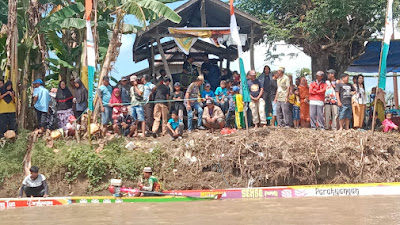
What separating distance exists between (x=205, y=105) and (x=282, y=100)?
209 cm

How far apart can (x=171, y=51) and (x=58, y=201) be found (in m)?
9.29

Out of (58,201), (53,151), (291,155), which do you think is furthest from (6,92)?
(291,155)

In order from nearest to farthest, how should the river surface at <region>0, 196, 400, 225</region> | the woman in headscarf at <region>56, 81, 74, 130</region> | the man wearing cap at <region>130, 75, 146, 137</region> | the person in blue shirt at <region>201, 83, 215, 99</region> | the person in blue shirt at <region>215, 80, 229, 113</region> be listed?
the river surface at <region>0, 196, 400, 225</region>
the man wearing cap at <region>130, 75, 146, 137</region>
the woman in headscarf at <region>56, 81, 74, 130</region>
the person in blue shirt at <region>215, 80, 229, 113</region>
the person in blue shirt at <region>201, 83, 215, 99</region>

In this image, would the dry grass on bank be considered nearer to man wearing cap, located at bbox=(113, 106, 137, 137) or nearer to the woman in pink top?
man wearing cap, located at bbox=(113, 106, 137, 137)

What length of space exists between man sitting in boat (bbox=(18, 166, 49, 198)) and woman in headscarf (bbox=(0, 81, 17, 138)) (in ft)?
7.90

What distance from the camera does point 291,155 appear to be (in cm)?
1246

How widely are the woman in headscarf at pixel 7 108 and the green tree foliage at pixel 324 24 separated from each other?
306 inches

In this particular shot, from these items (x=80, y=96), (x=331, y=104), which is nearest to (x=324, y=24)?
(x=331, y=104)

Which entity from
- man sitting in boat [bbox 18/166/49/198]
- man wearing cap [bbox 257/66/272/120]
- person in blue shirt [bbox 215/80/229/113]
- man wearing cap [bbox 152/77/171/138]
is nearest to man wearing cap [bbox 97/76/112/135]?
man wearing cap [bbox 152/77/171/138]

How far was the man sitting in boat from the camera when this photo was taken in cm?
1133

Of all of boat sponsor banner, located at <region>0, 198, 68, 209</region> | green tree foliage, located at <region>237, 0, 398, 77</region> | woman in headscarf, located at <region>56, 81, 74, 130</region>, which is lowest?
boat sponsor banner, located at <region>0, 198, 68, 209</region>

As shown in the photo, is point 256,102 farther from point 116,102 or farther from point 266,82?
point 116,102

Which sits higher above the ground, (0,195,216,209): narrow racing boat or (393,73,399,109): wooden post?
(393,73,399,109): wooden post

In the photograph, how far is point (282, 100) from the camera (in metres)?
13.3
